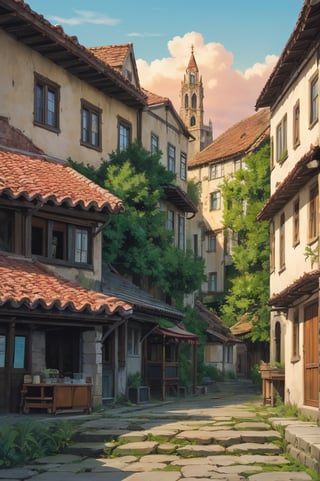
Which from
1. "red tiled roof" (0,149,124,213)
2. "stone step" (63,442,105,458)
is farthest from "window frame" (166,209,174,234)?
"stone step" (63,442,105,458)

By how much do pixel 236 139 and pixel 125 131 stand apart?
1263 inches

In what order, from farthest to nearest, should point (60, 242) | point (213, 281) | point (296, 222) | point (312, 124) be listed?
1. point (213, 281)
2. point (296, 222)
3. point (60, 242)
4. point (312, 124)

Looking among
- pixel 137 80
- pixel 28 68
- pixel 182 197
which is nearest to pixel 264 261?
pixel 182 197

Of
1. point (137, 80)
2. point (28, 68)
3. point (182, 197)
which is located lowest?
point (182, 197)

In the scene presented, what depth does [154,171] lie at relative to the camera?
99.0 feet

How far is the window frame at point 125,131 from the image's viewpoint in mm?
30562

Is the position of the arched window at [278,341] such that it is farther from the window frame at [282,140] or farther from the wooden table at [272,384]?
the window frame at [282,140]

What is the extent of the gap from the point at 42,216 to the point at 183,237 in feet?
51.7

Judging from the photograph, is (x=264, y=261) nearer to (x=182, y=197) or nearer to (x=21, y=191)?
(x=182, y=197)

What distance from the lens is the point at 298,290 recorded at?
775 inches

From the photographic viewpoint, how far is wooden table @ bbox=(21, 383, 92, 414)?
19234mm

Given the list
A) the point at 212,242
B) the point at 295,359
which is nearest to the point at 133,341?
the point at 295,359

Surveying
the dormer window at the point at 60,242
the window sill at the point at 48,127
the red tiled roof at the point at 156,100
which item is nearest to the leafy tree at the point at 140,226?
the window sill at the point at 48,127

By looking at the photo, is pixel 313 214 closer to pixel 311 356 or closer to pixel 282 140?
pixel 311 356
